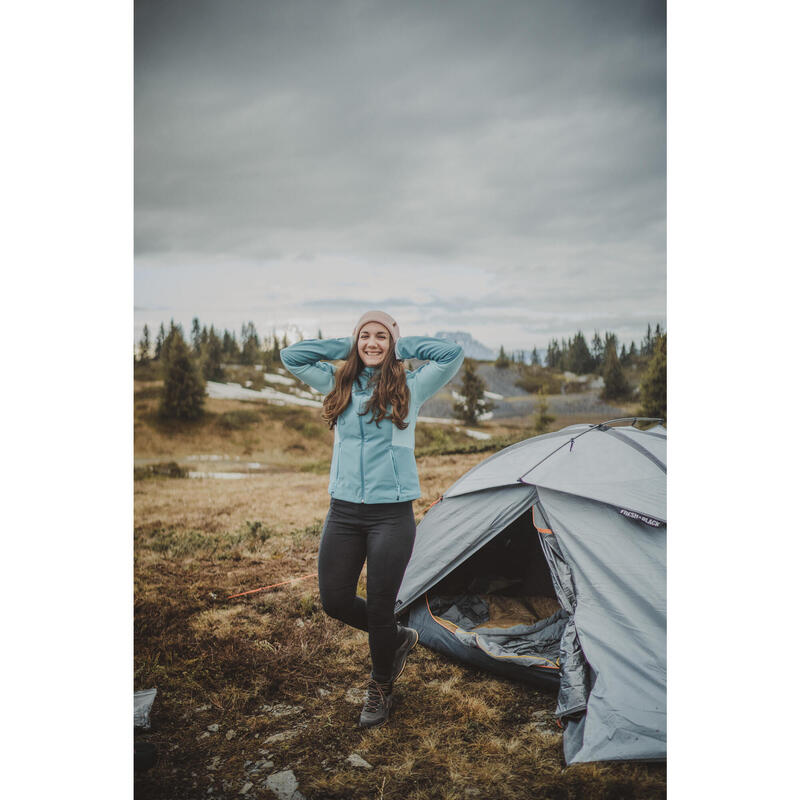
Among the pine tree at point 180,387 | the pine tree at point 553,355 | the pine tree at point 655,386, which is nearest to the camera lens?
the pine tree at point 655,386

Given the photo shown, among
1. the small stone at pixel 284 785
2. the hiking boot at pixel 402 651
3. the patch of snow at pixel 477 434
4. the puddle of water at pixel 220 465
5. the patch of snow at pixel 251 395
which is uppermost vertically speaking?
the patch of snow at pixel 251 395

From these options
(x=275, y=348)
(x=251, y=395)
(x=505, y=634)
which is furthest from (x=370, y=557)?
(x=251, y=395)

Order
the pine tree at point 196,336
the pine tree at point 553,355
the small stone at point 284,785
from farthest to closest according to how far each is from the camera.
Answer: the pine tree at point 196,336 < the pine tree at point 553,355 < the small stone at point 284,785

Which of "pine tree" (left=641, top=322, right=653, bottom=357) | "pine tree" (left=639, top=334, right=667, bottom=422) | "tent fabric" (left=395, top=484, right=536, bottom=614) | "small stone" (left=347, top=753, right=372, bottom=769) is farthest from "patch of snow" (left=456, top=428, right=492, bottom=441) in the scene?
"small stone" (left=347, top=753, right=372, bottom=769)

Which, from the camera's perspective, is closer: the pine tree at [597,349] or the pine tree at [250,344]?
the pine tree at [597,349]

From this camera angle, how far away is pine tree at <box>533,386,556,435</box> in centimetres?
873

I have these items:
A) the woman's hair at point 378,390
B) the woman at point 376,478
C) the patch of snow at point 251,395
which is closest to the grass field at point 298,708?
the woman at point 376,478

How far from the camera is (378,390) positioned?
6.28 ft

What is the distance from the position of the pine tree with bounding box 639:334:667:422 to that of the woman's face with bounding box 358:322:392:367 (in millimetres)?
6390

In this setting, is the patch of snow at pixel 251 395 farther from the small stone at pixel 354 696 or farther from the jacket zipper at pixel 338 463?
the jacket zipper at pixel 338 463

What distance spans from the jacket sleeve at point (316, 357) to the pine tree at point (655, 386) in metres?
6.39

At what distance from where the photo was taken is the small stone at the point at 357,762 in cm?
184
